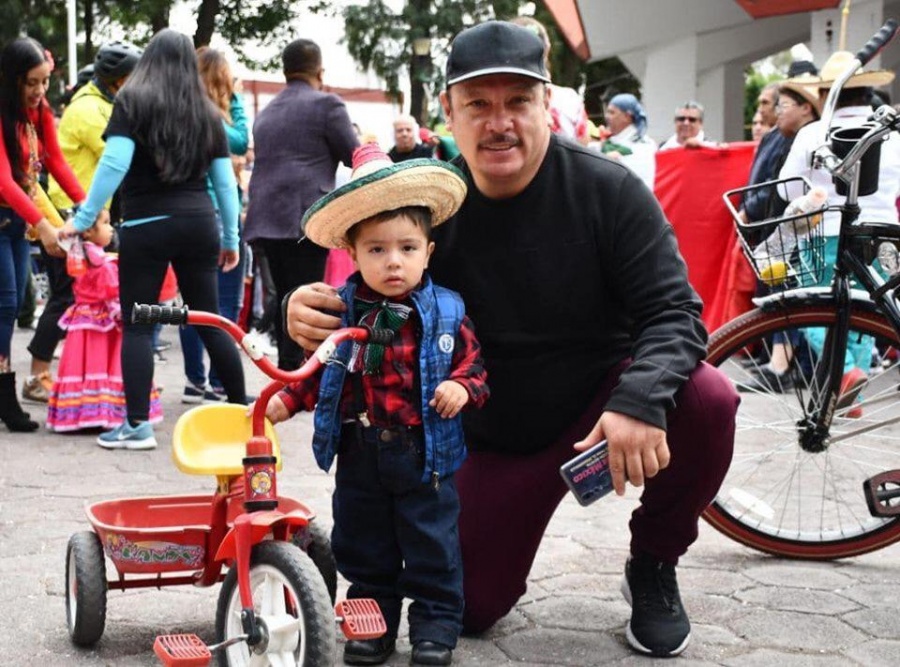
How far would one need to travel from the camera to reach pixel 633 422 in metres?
2.91

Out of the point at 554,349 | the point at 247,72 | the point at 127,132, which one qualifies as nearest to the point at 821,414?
the point at 554,349

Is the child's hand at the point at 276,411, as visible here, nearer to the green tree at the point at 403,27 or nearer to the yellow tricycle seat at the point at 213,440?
the yellow tricycle seat at the point at 213,440

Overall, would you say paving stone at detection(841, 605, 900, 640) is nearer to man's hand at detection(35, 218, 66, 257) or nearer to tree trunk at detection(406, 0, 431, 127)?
man's hand at detection(35, 218, 66, 257)

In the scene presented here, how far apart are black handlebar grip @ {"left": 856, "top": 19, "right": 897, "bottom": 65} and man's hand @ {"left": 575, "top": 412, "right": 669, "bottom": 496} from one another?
1.58m

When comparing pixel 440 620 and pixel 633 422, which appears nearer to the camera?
pixel 633 422

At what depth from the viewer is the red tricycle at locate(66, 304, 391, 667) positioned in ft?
9.02

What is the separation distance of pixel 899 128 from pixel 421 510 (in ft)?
5.89

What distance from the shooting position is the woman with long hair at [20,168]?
6473 millimetres

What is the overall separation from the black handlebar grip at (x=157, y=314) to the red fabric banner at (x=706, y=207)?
6983 millimetres

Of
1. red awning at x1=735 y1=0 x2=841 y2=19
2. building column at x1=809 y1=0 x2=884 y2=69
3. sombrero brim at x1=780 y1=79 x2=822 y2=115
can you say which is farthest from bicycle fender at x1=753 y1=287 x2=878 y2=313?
red awning at x1=735 y1=0 x2=841 y2=19

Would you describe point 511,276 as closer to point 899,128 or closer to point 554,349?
point 554,349

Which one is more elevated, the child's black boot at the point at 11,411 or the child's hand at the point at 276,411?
the child's hand at the point at 276,411

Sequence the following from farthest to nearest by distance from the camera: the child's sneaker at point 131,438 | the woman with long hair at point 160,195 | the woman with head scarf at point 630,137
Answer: the woman with head scarf at point 630,137 < the child's sneaker at point 131,438 < the woman with long hair at point 160,195

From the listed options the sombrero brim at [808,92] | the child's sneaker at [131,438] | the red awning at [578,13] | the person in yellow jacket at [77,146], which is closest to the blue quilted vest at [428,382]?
the child's sneaker at [131,438]
